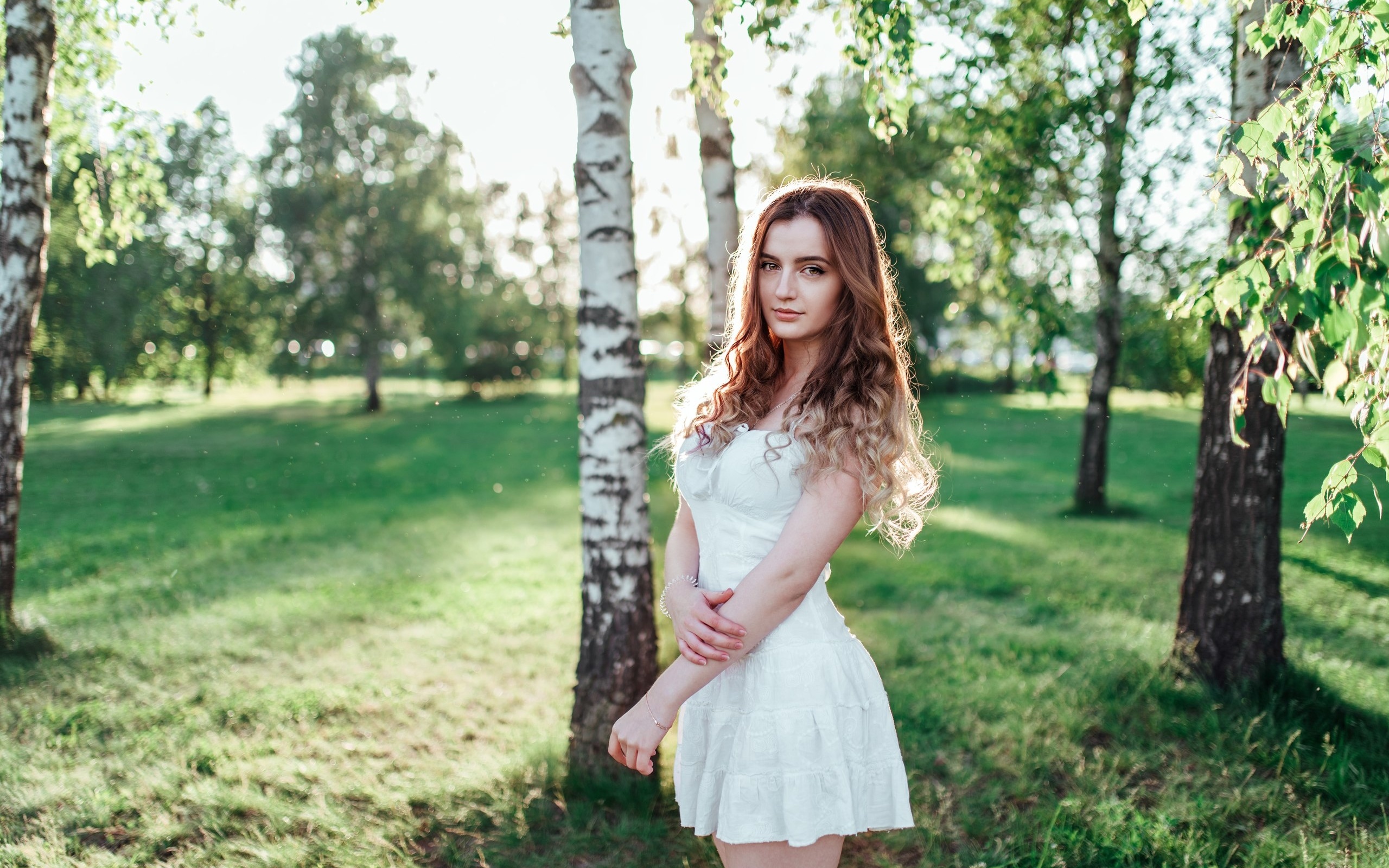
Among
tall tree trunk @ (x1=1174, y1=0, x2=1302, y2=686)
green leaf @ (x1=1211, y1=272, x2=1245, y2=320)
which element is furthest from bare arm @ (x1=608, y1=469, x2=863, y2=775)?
tall tree trunk @ (x1=1174, y1=0, x2=1302, y2=686)

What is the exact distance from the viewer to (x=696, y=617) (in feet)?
6.73

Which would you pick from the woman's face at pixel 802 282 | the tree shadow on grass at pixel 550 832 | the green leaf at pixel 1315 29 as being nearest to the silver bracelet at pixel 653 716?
the woman's face at pixel 802 282

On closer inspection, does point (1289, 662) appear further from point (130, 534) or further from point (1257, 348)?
point (130, 534)

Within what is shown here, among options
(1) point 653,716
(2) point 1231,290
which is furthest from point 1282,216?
(1) point 653,716

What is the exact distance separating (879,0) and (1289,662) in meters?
4.36

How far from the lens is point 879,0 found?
121 inches

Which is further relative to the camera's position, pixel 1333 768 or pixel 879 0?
pixel 1333 768

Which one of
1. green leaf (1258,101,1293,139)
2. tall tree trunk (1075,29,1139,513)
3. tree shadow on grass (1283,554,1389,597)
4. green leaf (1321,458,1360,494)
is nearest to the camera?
green leaf (1258,101,1293,139)

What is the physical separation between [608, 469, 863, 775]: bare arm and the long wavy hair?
0.20 feet

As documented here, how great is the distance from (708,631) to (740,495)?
1.20 ft

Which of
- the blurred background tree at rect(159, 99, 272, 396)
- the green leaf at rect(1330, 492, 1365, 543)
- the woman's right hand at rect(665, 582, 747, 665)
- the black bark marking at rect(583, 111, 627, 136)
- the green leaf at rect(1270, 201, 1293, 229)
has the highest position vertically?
the blurred background tree at rect(159, 99, 272, 396)

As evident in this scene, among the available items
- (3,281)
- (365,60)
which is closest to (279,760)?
(3,281)

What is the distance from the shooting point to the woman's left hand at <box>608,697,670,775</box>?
6.71ft

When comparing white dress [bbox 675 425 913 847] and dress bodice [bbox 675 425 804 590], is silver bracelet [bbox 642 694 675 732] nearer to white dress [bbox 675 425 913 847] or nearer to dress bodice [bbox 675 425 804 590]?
white dress [bbox 675 425 913 847]
